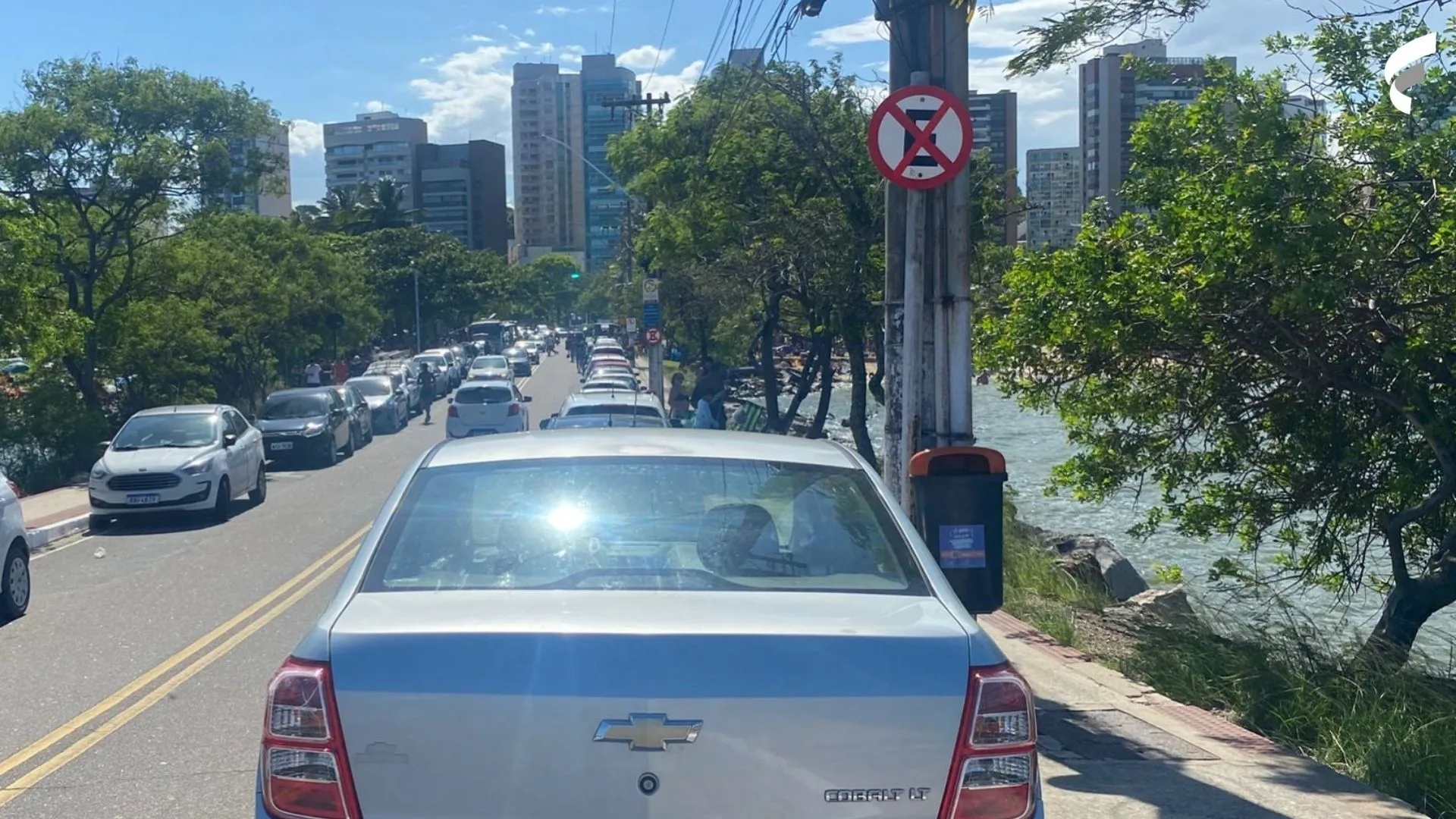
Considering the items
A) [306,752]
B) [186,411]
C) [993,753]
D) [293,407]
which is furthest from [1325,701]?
[293,407]

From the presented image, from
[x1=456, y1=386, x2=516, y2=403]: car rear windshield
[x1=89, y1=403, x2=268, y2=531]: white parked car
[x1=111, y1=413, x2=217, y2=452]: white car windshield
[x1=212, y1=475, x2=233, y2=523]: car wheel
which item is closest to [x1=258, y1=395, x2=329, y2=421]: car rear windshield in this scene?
[x1=456, y1=386, x2=516, y2=403]: car rear windshield

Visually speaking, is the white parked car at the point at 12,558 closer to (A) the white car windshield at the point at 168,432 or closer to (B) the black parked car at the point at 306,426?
(A) the white car windshield at the point at 168,432

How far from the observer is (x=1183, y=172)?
10500 millimetres

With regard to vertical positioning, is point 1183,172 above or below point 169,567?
above

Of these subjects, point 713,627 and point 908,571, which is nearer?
point 713,627

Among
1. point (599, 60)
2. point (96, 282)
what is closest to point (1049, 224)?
point (96, 282)

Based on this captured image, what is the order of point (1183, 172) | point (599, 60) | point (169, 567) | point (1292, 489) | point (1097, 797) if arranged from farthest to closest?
point (599, 60) < point (169, 567) < point (1292, 489) < point (1183, 172) < point (1097, 797)

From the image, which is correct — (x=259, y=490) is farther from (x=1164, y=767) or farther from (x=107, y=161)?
(x=1164, y=767)

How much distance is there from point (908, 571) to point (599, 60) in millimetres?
177755

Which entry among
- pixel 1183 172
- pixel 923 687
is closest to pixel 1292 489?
pixel 1183 172

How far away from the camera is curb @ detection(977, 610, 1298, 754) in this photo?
7.20m

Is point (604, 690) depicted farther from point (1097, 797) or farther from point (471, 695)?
point (1097, 797)

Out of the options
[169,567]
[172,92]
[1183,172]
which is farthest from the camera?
[172,92]

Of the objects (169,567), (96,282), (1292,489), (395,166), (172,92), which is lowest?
(169,567)
